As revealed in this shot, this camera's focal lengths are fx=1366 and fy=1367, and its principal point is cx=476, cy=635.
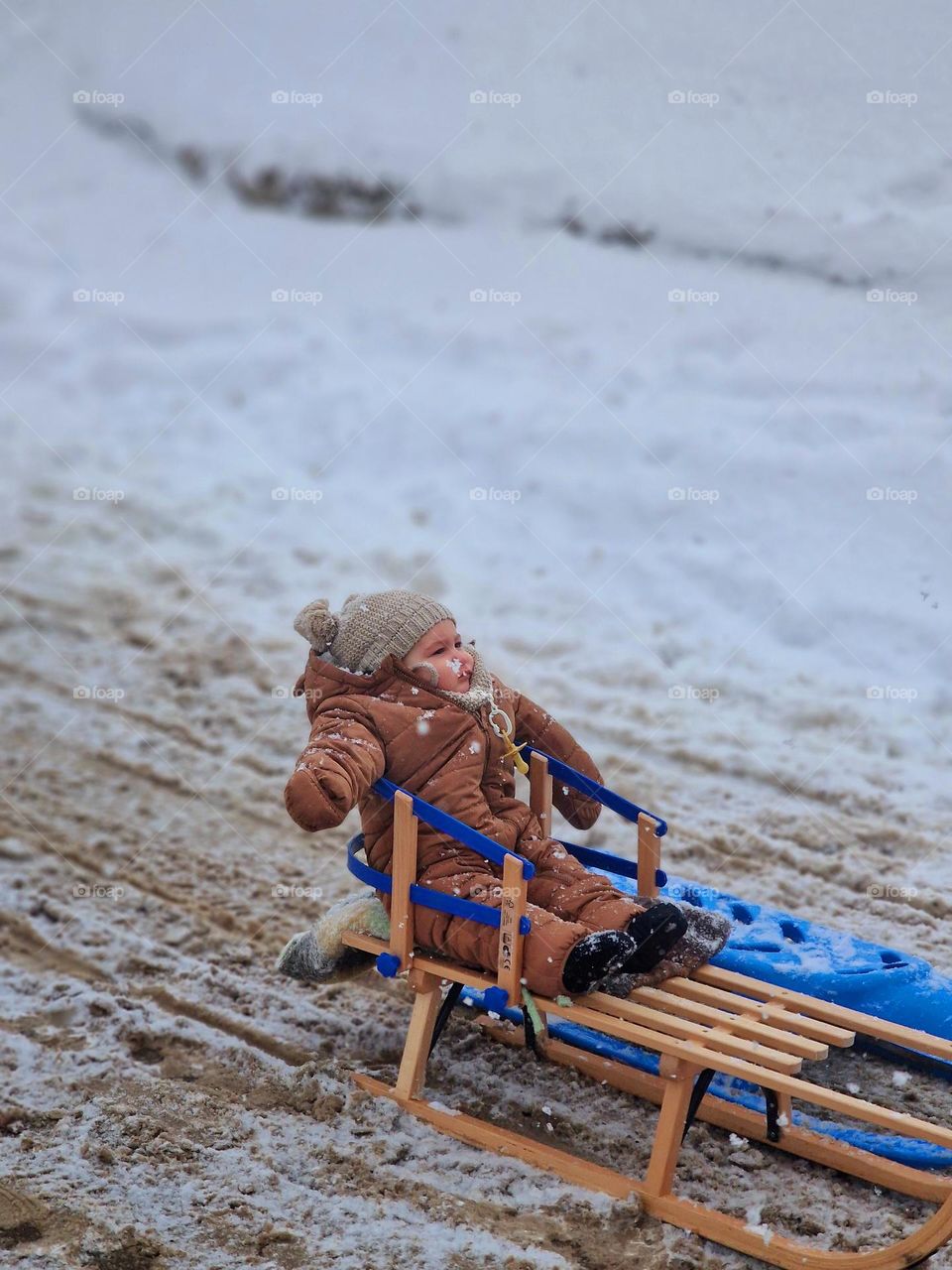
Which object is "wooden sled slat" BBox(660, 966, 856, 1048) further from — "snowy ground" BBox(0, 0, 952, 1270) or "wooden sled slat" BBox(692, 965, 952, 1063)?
"snowy ground" BBox(0, 0, 952, 1270)

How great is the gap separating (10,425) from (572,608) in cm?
400

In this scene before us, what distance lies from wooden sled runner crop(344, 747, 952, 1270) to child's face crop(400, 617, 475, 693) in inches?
13.0

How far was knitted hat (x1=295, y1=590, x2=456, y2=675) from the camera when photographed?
3.57 m

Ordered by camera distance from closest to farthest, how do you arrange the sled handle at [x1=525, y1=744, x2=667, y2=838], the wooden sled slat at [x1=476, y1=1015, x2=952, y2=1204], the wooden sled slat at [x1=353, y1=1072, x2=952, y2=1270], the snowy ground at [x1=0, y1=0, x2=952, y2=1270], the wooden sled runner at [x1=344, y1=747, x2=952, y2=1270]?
the wooden sled slat at [x1=353, y1=1072, x2=952, y2=1270]
the wooden sled runner at [x1=344, y1=747, x2=952, y2=1270]
the wooden sled slat at [x1=476, y1=1015, x2=952, y2=1204]
the snowy ground at [x1=0, y1=0, x2=952, y2=1270]
the sled handle at [x1=525, y1=744, x2=667, y2=838]

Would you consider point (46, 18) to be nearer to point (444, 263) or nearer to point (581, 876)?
point (444, 263)

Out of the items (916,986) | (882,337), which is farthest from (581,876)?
(882,337)

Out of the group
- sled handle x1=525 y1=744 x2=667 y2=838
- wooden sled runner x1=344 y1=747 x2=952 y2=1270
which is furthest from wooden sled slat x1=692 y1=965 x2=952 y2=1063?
sled handle x1=525 y1=744 x2=667 y2=838

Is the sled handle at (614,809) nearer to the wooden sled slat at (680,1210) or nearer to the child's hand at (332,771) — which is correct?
the child's hand at (332,771)

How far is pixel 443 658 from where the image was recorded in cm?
364

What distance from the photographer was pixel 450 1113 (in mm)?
3469

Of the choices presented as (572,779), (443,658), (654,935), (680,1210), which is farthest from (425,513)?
(680,1210)

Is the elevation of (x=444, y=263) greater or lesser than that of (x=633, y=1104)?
greater

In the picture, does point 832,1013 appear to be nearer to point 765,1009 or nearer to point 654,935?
point 765,1009

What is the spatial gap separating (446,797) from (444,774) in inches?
2.3
